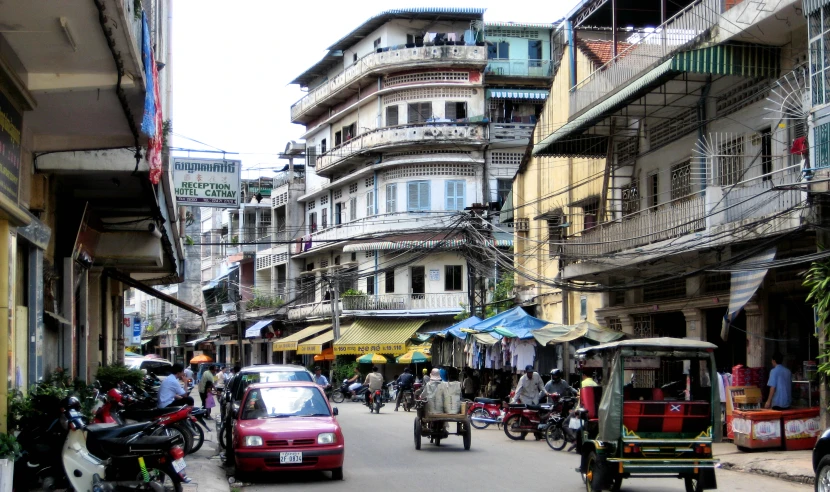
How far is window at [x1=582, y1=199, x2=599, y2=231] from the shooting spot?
27.6 meters

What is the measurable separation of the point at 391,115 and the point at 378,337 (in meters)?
11.7

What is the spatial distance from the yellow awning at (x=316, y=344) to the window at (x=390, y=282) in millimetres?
2974

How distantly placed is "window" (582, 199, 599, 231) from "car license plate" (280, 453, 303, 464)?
15.6 m

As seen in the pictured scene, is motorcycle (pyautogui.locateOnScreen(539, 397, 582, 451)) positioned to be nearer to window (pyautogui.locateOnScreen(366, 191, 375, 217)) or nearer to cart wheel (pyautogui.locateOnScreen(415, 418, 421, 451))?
cart wheel (pyautogui.locateOnScreen(415, 418, 421, 451))

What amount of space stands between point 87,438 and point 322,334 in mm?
42657

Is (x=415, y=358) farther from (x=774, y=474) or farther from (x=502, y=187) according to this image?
(x=774, y=474)

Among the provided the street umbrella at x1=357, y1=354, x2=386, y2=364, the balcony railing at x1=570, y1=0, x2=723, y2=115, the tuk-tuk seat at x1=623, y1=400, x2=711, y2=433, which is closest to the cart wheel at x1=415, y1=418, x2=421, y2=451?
the tuk-tuk seat at x1=623, y1=400, x2=711, y2=433

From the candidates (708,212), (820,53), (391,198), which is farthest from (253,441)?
(391,198)

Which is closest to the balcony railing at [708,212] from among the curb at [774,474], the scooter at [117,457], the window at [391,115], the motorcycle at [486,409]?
the curb at [774,474]

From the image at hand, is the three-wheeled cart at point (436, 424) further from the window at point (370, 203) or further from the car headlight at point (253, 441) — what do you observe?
the window at point (370, 203)

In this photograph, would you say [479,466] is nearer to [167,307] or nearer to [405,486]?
[405,486]

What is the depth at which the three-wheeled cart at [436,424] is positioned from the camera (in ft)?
61.0

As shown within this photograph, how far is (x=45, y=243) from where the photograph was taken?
12.4 metres

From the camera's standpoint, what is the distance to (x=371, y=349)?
155 ft
